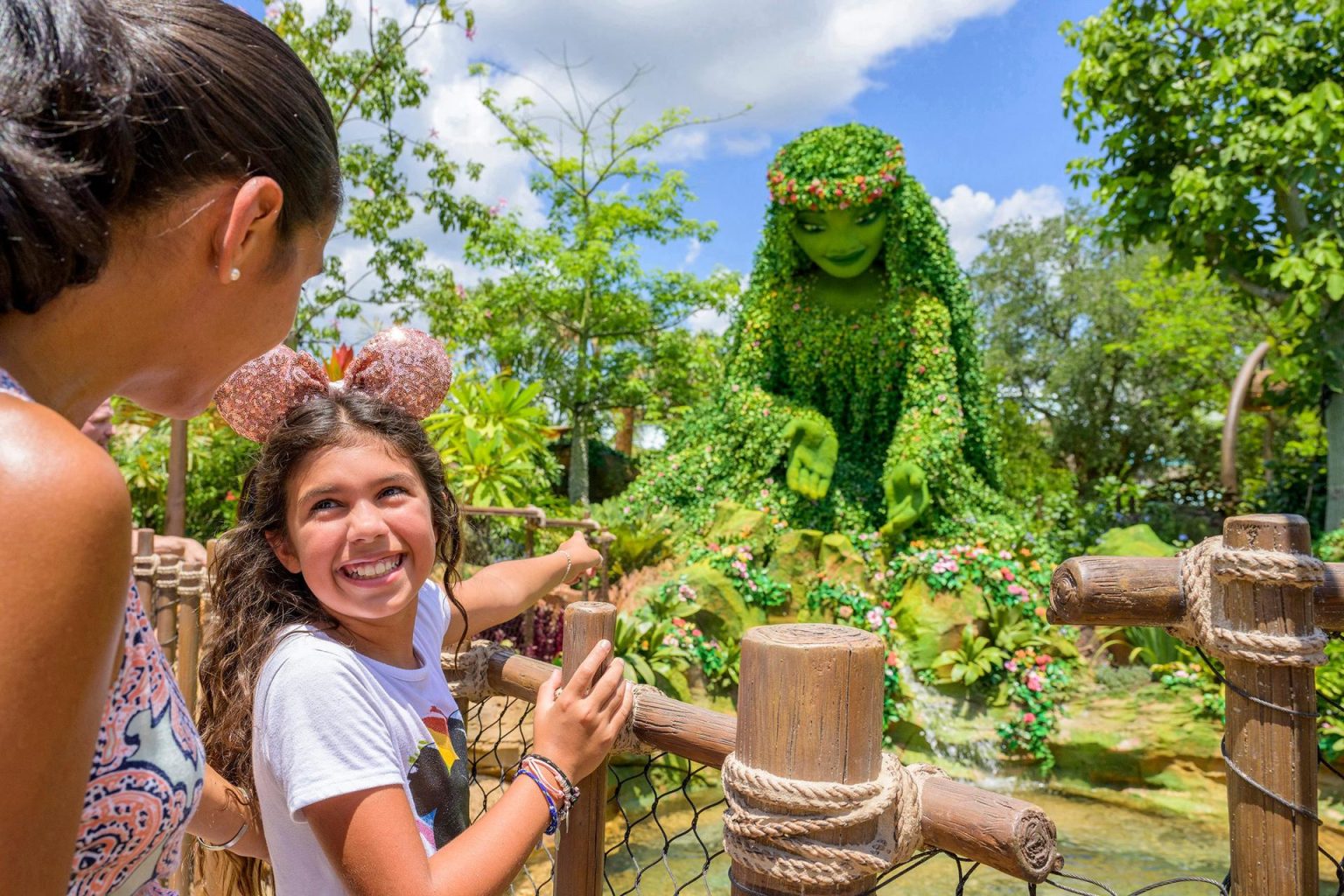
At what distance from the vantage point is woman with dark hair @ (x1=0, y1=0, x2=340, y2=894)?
1.74 ft

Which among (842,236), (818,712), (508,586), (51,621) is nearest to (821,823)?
(818,712)

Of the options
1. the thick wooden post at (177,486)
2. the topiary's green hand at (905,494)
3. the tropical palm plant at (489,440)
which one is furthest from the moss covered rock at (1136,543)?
the thick wooden post at (177,486)

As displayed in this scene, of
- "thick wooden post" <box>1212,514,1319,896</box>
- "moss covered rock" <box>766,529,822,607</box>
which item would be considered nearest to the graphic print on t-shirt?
"thick wooden post" <box>1212,514,1319,896</box>

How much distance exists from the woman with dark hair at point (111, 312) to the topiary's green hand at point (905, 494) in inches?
252

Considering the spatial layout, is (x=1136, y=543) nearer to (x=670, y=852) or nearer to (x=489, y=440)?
(x=670, y=852)

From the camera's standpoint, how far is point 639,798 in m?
5.01

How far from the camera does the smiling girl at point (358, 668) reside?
1008 mm

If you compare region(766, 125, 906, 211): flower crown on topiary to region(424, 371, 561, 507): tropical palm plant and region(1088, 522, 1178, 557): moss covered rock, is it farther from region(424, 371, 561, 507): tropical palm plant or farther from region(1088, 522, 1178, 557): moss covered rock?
region(1088, 522, 1178, 557): moss covered rock

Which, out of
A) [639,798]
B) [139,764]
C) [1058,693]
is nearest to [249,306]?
[139,764]

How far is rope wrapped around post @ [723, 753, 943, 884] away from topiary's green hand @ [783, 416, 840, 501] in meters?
6.29

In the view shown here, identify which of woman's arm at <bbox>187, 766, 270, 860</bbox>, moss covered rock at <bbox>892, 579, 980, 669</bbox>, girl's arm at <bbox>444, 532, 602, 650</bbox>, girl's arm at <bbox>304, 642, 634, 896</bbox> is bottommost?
moss covered rock at <bbox>892, 579, 980, 669</bbox>

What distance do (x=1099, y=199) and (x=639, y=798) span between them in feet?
19.7

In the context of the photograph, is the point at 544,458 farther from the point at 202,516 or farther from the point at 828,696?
the point at 828,696

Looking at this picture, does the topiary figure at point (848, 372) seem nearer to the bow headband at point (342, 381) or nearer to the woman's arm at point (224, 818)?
the bow headband at point (342, 381)
